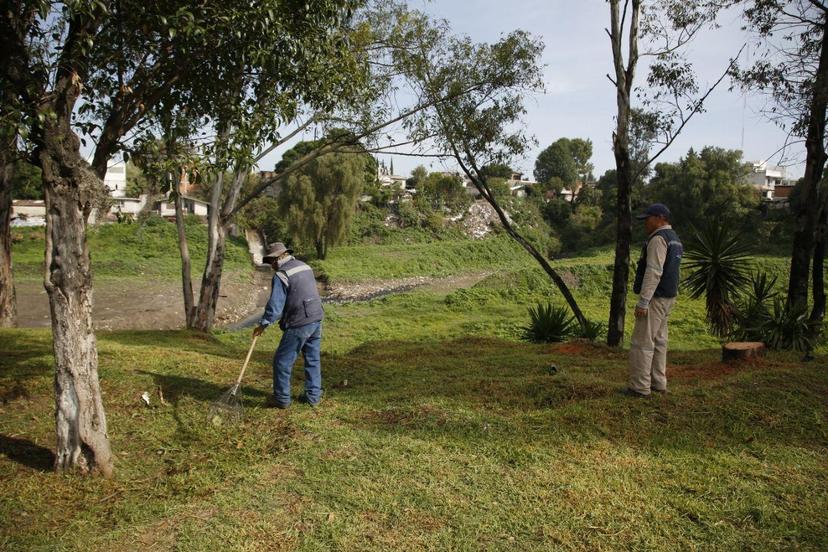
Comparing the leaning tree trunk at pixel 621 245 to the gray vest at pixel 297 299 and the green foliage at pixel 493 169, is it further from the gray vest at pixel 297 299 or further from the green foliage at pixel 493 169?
the gray vest at pixel 297 299

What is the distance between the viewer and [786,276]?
28391mm

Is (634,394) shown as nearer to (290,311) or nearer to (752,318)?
(290,311)

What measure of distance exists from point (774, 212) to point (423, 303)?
96.5ft

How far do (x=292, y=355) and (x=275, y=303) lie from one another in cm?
62

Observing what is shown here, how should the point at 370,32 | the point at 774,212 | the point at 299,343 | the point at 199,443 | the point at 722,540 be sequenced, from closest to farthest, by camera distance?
the point at 722,540 < the point at 199,443 < the point at 299,343 < the point at 370,32 < the point at 774,212

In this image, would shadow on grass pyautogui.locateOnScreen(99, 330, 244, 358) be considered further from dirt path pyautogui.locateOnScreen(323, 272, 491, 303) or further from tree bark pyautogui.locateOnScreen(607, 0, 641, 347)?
dirt path pyautogui.locateOnScreen(323, 272, 491, 303)

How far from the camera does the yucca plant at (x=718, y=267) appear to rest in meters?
10.9

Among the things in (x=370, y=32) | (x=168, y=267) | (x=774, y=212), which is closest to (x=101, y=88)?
(x=370, y=32)

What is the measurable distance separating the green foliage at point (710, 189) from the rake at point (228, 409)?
3975 centimetres

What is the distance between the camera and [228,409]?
6488 millimetres

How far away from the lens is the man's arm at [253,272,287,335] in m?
6.41

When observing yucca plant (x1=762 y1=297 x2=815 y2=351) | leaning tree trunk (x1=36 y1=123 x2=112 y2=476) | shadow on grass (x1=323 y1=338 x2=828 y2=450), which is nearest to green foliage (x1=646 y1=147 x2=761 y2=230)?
yucca plant (x1=762 y1=297 x2=815 y2=351)

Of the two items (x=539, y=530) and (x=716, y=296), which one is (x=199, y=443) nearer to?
(x=539, y=530)

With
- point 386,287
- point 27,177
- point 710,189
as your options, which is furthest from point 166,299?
point 710,189
